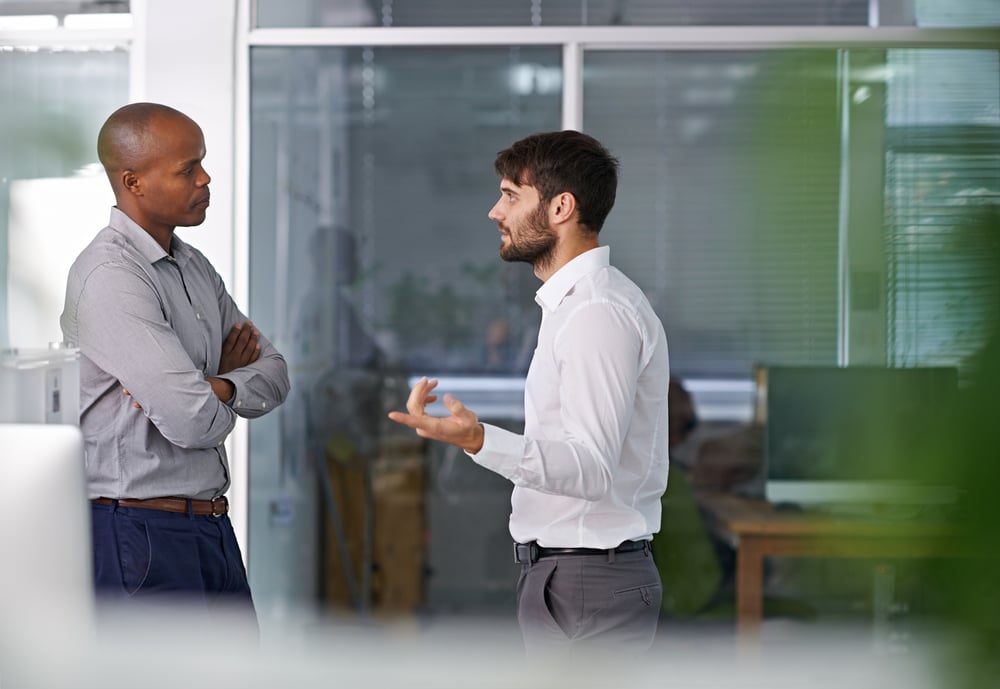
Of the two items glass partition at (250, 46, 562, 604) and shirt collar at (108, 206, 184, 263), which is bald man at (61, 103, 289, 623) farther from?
glass partition at (250, 46, 562, 604)

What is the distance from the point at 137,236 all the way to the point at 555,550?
1163mm

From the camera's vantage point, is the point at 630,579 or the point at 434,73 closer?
the point at 630,579

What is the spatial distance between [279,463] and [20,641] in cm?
375

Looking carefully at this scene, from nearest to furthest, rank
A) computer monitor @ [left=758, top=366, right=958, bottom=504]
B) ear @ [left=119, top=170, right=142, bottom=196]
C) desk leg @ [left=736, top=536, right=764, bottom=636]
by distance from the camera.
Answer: computer monitor @ [left=758, top=366, right=958, bottom=504], ear @ [left=119, top=170, right=142, bottom=196], desk leg @ [left=736, top=536, right=764, bottom=636]

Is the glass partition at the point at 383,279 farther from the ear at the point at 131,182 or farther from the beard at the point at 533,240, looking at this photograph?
the beard at the point at 533,240

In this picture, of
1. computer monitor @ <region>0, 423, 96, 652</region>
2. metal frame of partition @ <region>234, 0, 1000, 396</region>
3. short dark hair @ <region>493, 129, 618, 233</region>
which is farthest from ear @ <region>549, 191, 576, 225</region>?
metal frame of partition @ <region>234, 0, 1000, 396</region>

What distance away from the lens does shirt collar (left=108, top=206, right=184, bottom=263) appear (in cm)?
234

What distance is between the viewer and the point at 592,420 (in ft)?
6.02

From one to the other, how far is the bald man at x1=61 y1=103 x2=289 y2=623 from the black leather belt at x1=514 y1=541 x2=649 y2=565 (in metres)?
0.57

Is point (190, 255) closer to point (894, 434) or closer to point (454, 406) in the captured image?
point (454, 406)

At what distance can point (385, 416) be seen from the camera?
4465mm

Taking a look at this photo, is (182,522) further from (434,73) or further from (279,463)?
(434,73)

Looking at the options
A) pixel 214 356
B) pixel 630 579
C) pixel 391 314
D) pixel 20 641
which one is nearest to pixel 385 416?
pixel 391 314

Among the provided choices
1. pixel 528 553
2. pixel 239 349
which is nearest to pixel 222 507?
pixel 239 349
